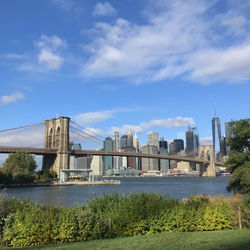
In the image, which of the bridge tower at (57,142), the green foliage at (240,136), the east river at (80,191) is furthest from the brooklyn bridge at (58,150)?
the green foliage at (240,136)

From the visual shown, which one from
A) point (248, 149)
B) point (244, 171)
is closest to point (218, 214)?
point (244, 171)

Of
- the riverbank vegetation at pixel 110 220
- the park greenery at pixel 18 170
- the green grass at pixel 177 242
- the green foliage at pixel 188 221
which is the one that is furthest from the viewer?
the park greenery at pixel 18 170

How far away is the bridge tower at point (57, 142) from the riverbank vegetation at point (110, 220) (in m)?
88.5

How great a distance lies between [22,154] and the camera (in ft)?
265

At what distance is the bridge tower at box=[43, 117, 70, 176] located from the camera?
99738mm

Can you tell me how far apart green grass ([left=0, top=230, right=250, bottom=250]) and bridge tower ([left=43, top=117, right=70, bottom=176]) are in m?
91.1

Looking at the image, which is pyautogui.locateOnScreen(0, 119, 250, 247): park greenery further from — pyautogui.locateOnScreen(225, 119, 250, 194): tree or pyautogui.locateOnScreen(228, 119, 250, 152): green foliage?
pyautogui.locateOnScreen(228, 119, 250, 152): green foliage

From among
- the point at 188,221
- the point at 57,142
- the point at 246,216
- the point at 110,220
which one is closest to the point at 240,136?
the point at 246,216

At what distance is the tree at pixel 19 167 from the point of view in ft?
252

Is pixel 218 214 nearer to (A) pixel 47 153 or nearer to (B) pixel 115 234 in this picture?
(B) pixel 115 234

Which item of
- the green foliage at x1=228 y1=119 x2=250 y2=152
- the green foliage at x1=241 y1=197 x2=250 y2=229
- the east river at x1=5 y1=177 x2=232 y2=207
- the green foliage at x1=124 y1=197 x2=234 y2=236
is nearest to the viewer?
the green foliage at x1=124 y1=197 x2=234 y2=236

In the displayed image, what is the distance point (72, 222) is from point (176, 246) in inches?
162

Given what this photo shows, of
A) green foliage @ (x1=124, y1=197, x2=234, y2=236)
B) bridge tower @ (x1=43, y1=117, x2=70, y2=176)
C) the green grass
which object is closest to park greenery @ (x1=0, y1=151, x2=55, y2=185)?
bridge tower @ (x1=43, y1=117, x2=70, y2=176)

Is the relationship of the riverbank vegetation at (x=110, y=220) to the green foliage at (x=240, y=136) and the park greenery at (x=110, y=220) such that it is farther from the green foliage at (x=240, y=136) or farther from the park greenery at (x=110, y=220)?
the green foliage at (x=240, y=136)
